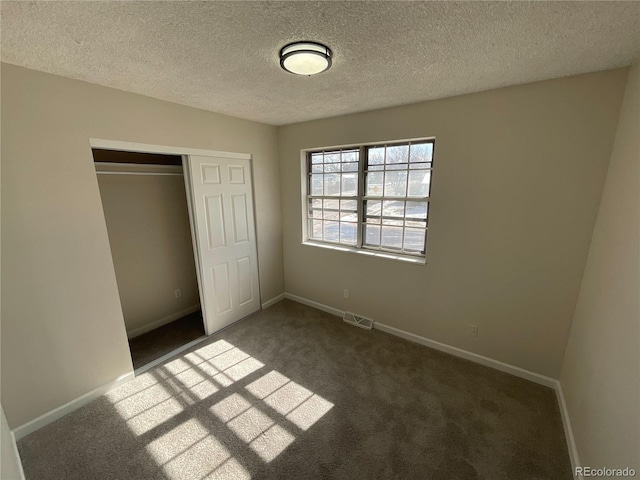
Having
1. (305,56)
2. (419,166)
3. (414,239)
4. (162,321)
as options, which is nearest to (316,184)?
(419,166)

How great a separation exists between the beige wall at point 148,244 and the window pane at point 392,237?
253 cm

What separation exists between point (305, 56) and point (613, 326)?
85.9 inches

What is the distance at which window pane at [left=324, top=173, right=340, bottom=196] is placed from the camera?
3.09 m

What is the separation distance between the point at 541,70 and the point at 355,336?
8.86 feet

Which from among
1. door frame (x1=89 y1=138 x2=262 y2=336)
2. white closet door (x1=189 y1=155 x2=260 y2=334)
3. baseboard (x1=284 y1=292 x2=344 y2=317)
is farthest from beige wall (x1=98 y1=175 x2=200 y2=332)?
baseboard (x1=284 y1=292 x2=344 y2=317)

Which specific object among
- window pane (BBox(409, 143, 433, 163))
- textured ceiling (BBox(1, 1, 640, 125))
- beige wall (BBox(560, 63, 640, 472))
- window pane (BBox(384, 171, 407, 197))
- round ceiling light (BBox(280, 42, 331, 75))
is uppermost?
textured ceiling (BBox(1, 1, 640, 125))

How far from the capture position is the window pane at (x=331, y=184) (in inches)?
121

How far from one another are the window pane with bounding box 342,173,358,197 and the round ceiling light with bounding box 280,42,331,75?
156 cm

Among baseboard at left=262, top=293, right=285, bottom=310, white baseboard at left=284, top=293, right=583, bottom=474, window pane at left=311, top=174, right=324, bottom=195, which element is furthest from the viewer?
baseboard at left=262, top=293, right=285, bottom=310

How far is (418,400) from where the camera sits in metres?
1.98

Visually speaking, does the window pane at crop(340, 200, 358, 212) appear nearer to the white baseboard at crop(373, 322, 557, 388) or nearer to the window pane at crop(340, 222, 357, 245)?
the window pane at crop(340, 222, 357, 245)

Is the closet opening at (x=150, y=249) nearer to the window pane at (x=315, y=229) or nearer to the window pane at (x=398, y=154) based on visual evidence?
the window pane at (x=315, y=229)

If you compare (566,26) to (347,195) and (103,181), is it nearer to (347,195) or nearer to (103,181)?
(347,195)

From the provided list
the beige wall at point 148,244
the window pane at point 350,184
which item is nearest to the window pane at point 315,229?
the window pane at point 350,184
